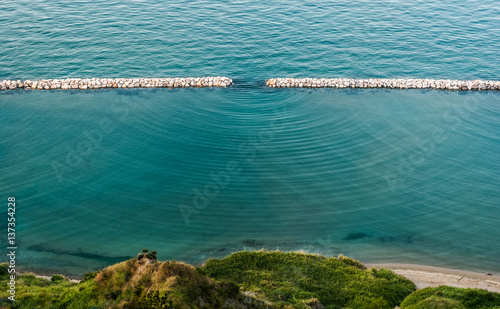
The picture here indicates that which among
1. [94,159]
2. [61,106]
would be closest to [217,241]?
[94,159]

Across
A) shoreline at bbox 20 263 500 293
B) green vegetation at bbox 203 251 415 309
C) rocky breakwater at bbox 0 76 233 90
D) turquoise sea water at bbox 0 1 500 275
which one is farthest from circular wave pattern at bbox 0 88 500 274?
green vegetation at bbox 203 251 415 309

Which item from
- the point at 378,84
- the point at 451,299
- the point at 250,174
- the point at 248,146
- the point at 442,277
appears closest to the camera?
the point at 451,299

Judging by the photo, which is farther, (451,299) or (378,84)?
(378,84)

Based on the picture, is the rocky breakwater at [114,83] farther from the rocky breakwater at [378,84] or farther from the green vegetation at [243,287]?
the green vegetation at [243,287]

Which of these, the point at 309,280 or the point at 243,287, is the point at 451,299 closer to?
the point at 309,280

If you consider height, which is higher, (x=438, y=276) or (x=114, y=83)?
(x=114, y=83)

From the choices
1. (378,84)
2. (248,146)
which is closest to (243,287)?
(248,146)
